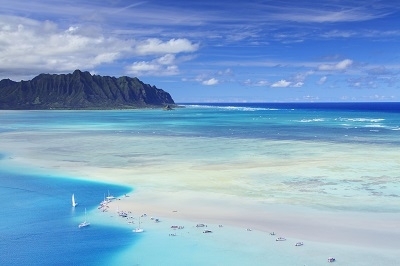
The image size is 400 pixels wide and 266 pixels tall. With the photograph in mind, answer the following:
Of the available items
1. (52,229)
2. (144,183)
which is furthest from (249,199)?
(52,229)

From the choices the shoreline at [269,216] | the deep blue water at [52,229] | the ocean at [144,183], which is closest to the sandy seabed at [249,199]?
the shoreline at [269,216]

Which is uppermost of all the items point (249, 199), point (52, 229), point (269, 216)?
point (249, 199)

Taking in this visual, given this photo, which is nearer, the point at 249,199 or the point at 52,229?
the point at 52,229

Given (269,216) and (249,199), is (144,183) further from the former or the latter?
(269,216)

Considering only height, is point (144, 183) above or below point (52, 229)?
above

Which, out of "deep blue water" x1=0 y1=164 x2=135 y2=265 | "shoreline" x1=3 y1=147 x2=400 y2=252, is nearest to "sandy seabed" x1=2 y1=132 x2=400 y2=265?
"shoreline" x1=3 y1=147 x2=400 y2=252

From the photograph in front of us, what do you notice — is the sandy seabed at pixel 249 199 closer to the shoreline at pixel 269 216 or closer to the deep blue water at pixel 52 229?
the shoreline at pixel 269 216

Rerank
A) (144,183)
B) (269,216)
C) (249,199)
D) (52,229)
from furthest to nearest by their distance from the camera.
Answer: (144,183) → (249,199) → (269,216) → (52,229)

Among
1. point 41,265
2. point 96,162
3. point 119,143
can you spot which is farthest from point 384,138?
point 41,265
